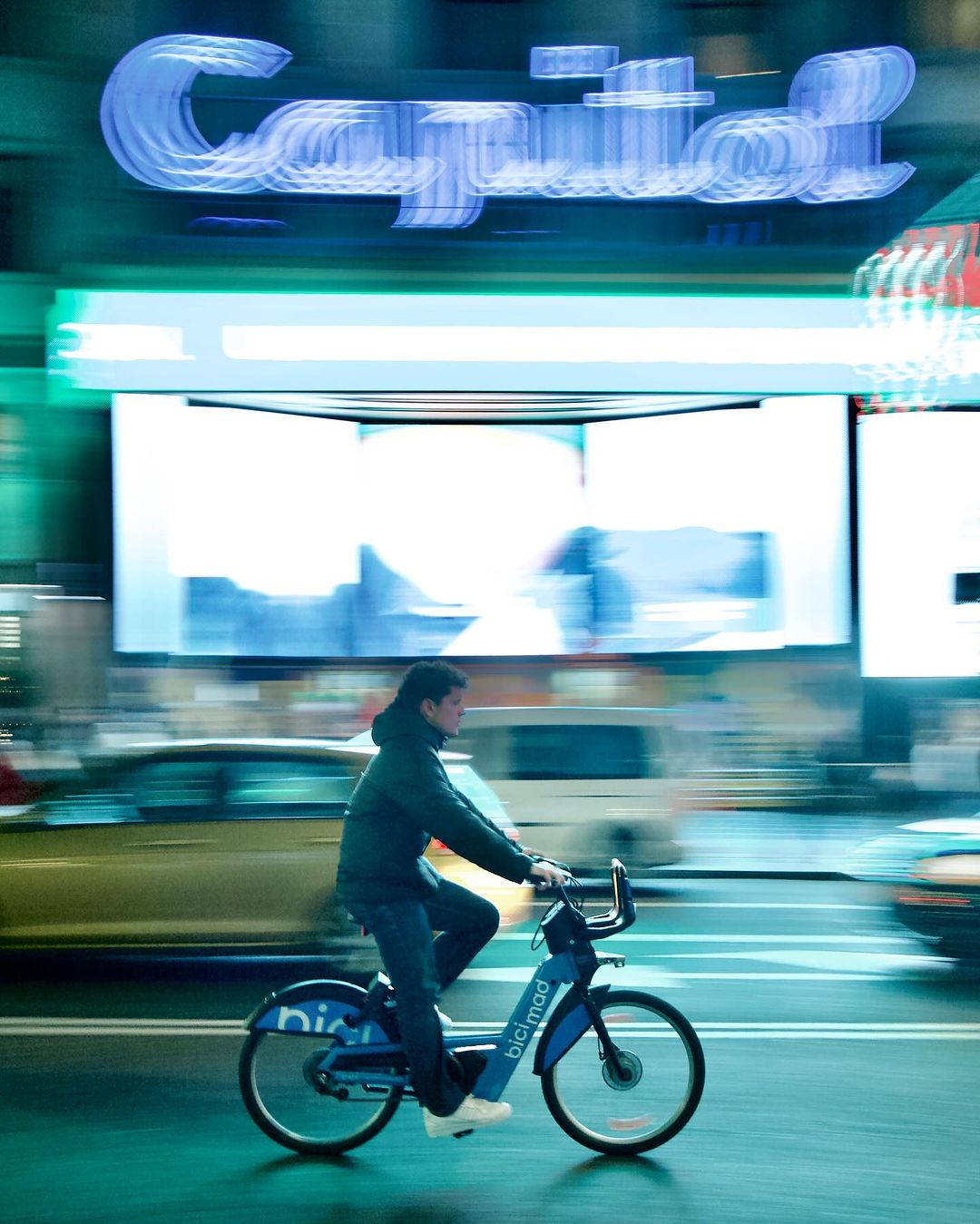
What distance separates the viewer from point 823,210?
20.6 m

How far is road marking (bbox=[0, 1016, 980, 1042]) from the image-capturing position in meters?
6.93

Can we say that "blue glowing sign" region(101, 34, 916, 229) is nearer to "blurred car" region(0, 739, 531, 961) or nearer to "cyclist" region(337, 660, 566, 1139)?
"blurred car" region(0, 739, 531, 961)

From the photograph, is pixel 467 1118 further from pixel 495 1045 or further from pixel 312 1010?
pixel 312 1010

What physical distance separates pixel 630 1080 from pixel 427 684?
1.60 meters

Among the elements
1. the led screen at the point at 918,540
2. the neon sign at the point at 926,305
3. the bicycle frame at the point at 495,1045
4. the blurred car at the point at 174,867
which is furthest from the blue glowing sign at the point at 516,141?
the bicycle frame at the point at 495,1045

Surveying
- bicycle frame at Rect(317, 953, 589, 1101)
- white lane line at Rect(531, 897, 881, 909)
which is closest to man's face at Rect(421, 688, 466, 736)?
bicycle frame at Rect(317, 953, 589, 1101)

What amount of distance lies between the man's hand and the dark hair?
0.68 meters

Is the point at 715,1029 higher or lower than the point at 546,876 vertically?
lower

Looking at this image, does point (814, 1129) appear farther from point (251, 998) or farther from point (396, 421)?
point (396, 421)

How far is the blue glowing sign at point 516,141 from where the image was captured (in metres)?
19.6

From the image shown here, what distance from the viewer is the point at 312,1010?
5121 mm

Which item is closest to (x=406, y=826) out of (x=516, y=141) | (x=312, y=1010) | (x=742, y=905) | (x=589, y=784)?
(x=312, y=1010)

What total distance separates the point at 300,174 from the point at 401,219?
152 centimetres

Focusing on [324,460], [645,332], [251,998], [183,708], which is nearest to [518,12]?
[645,332]
